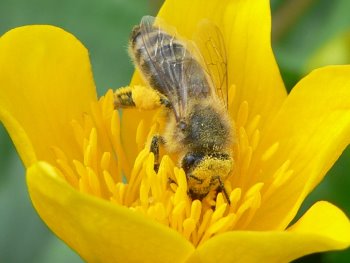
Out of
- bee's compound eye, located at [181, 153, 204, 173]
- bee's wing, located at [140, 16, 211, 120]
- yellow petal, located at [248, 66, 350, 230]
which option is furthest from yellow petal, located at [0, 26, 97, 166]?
yellow petal, located at [248, 66, 350, 230]

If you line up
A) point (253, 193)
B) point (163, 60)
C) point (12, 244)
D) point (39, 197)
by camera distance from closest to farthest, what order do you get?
point (39, 197), point (253, 193), point (163, 60), point (12, 244)

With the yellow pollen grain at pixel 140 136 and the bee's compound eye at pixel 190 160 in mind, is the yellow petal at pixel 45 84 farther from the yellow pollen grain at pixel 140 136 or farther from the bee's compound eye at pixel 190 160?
the bee's compound eye at pixel 190 160

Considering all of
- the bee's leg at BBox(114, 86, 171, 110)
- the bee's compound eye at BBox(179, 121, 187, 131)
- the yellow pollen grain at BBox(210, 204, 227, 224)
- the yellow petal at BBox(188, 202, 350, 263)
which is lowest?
the yellow pollen grain at BBox(210, 204, 227, 224)

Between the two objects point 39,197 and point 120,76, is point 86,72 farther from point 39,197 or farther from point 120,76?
point 120,76

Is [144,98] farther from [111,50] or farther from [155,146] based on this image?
[111,50]

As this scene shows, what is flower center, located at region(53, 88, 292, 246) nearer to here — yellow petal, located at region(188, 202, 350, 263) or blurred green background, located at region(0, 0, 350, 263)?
yellow petal, located at region(188, 202, 350, 263)

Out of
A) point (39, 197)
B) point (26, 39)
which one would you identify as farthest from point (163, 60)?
point (39, 197)
